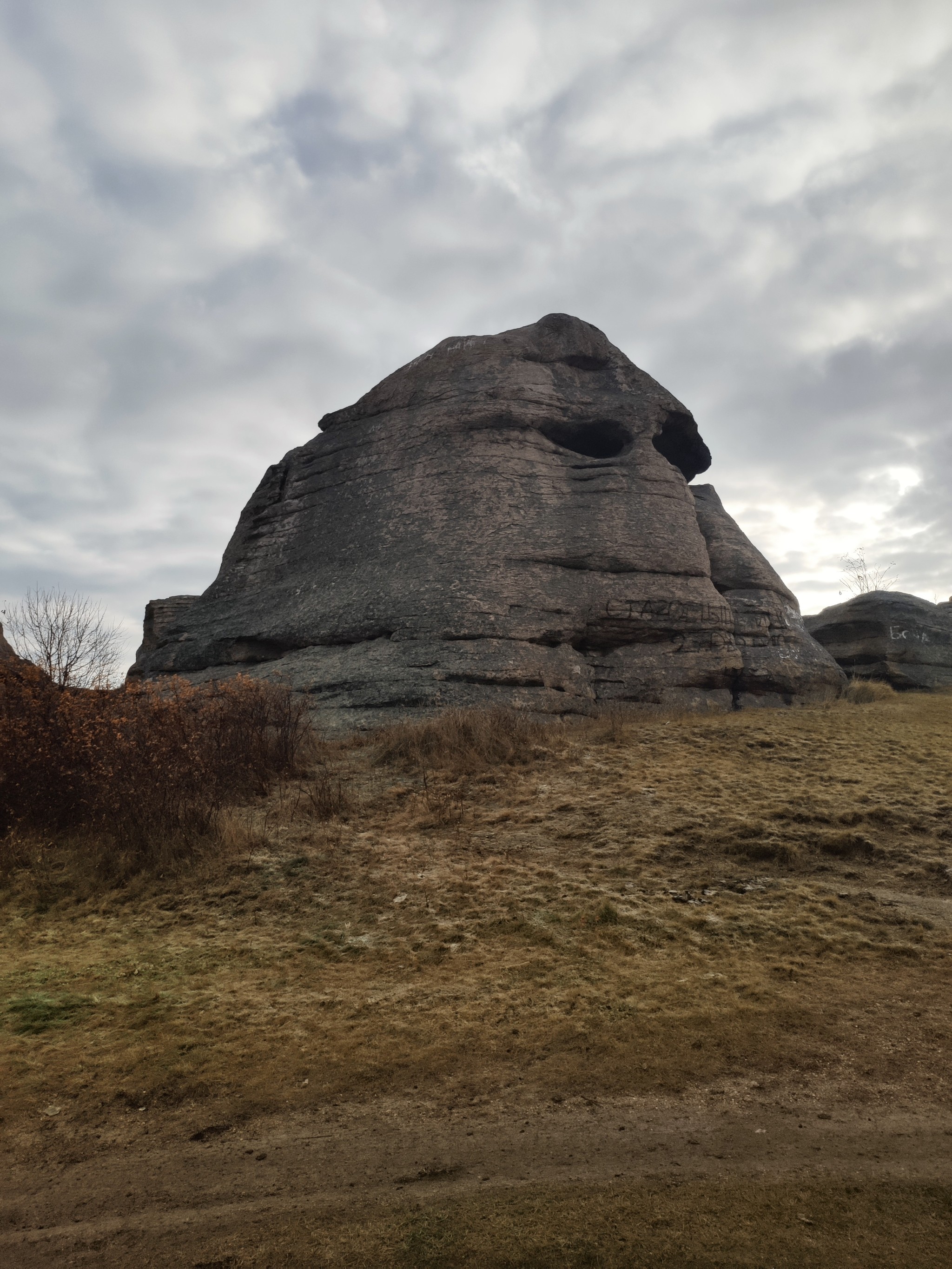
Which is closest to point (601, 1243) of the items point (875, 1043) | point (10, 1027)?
point (875, 1043)

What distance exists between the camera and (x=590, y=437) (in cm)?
1828

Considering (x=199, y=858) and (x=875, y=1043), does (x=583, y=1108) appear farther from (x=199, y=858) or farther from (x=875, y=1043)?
(x=199, y=858)

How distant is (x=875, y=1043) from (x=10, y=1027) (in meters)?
4.92

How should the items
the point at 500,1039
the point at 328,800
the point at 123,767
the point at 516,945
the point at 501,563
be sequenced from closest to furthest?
the point at 500,1039 < the point at 516,945 < the point at 123,767 < the point at 328,800 < the point at 501,563

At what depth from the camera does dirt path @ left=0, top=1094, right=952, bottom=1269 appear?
285cm

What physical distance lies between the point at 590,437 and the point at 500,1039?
1596cm

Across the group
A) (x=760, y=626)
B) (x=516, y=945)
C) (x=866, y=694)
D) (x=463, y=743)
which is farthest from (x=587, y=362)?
(x=516, y=945)

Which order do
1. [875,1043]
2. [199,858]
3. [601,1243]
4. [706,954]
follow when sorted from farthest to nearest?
[199,858] → [706,954] → [875,1043] → [601,1243]

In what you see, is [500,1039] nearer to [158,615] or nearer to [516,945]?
[516,945]

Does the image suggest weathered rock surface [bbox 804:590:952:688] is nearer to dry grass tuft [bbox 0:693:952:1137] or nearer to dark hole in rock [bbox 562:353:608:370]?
dark hole in rock [bbox 562:353:608:370]

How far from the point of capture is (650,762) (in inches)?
396

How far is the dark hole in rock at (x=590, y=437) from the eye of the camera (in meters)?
17.7

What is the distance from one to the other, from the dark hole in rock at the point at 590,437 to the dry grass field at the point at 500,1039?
11.1 m

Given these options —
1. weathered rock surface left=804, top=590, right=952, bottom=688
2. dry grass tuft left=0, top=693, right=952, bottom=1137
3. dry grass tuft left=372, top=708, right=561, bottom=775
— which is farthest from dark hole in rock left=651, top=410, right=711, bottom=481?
dry grass tuft left=0, top=693, right=952, bottom=1137
